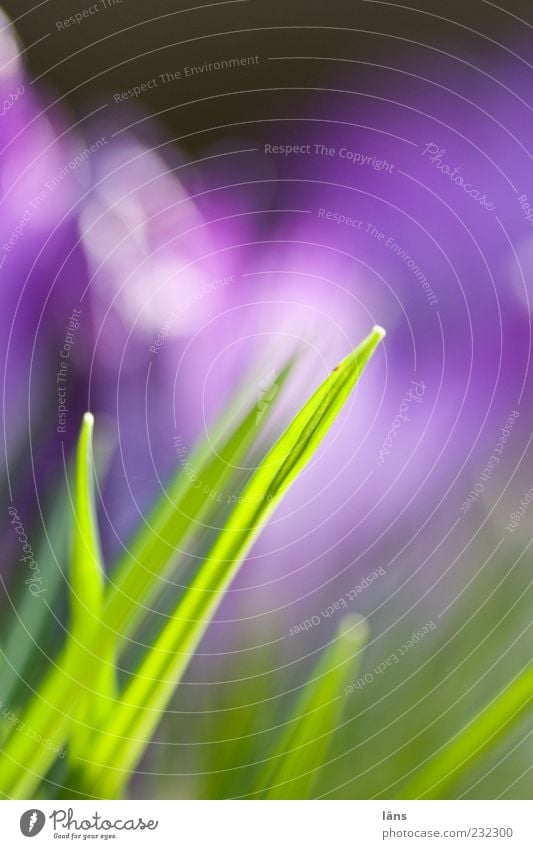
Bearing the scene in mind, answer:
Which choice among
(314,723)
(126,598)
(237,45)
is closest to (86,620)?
(126,598)

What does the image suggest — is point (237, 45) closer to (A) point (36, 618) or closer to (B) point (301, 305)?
(B) point (301, 305)

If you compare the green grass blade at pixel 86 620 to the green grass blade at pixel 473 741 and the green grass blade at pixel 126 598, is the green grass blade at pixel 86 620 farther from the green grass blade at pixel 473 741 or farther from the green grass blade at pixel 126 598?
the green grass blade at pixel 473 741

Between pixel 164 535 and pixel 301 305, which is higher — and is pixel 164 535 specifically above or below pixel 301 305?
below

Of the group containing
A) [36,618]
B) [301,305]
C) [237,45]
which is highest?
[237,45]

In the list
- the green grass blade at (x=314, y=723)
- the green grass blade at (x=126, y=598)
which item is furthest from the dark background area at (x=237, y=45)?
the green grass blade at (x=314, y=723)

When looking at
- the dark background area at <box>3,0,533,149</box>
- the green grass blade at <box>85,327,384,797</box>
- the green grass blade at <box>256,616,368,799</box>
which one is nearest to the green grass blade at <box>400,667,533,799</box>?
the green grass blade at <box>256,616,368,799</box>

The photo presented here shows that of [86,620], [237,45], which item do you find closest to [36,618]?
[86,620]
